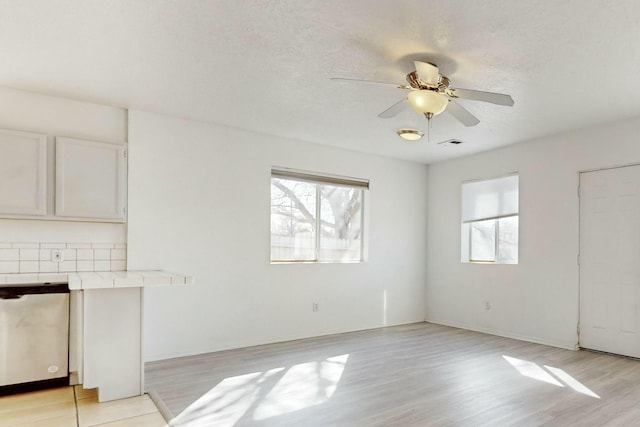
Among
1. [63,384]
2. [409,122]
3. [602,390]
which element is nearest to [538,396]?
[602,390]

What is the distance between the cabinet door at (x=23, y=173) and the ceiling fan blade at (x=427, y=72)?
327 cm

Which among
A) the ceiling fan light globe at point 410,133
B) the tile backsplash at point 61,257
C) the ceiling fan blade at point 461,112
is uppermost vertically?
the ceiling fan light globe at point 410,133

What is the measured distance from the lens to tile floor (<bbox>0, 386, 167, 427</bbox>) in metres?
2.66

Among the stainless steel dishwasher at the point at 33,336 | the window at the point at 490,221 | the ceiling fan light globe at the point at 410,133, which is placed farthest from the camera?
the window at the point at 490,221

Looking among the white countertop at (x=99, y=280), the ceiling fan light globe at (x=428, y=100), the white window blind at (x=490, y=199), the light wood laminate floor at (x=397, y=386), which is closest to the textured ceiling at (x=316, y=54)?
the ceiling fan light globe at (x=428, y=100)

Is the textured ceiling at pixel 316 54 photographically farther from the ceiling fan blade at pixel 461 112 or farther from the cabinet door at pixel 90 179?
the cabinet door at pixel 90 179

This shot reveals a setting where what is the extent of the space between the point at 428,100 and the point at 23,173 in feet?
11.3

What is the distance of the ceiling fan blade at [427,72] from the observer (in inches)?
104

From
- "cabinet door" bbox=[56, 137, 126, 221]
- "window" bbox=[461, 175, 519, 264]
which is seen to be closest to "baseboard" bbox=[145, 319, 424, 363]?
"cabinet door" bbox=[56, 137, 126, 221]

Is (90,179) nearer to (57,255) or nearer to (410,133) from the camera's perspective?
(57,255)

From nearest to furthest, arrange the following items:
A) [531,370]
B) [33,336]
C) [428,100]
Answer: [428,100]
[33,336]
[531,370]

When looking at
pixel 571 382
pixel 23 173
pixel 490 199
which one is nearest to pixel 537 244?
pixel 490 199

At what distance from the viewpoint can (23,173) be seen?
11.6 feet

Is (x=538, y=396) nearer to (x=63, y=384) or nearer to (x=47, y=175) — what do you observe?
(x=63, y=384)
